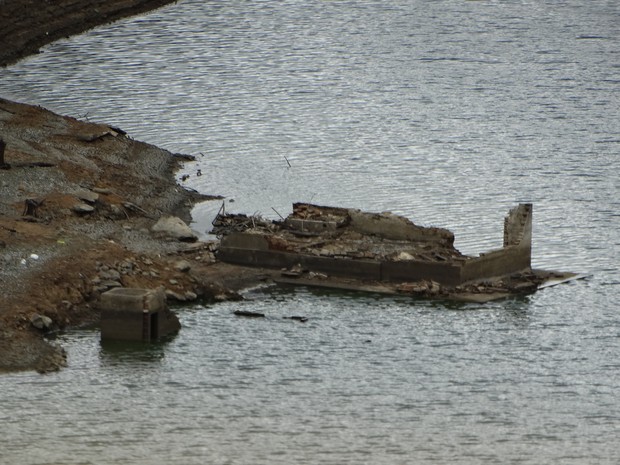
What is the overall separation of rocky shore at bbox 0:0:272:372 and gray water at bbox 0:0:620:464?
1.12m

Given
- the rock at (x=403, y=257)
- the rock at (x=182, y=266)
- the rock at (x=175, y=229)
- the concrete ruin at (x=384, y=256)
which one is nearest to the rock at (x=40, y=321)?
the rock at (x=182, y=266)

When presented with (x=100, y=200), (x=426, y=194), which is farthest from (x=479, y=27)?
(x=100, y=200)

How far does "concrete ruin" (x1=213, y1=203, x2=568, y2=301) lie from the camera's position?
4625 centimetres

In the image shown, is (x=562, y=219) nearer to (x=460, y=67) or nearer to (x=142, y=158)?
(x=142, y=158)

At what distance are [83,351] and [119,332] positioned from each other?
3.54 feet

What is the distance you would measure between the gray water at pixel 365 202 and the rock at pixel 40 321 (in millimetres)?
596

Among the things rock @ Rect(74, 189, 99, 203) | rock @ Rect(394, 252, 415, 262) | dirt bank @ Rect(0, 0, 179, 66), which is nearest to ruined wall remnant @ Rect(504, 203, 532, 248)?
rock @ Rect(394, 252, 415, 262)

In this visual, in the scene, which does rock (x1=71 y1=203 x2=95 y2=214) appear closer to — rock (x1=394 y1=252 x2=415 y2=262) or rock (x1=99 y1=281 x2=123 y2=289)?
rock (x1=99 y1=281 x2=123 y2=289)

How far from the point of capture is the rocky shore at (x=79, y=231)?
138ft

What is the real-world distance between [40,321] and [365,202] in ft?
70.6

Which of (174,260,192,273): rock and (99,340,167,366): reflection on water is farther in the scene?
(174,260,192,273): rock

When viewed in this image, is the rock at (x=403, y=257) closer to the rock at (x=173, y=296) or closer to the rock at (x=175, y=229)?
the rock at (x=173, y=296)

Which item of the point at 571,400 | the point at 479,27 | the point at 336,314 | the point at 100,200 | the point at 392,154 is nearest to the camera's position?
the point at 571,400

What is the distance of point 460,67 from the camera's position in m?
87.2
